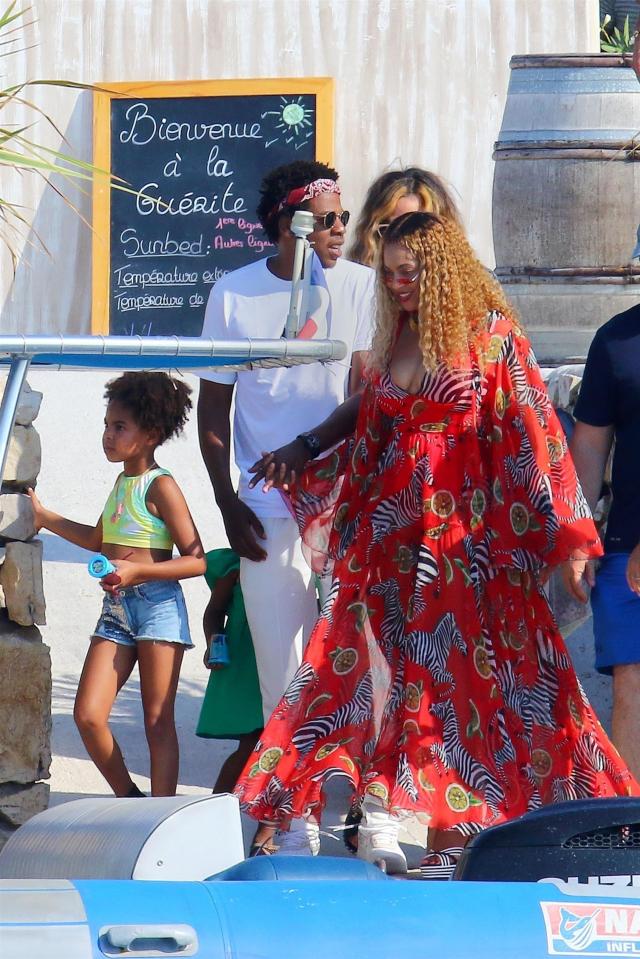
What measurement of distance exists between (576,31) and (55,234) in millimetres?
3247

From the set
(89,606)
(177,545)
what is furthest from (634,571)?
(89,606)

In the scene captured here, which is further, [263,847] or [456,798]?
[263,847]

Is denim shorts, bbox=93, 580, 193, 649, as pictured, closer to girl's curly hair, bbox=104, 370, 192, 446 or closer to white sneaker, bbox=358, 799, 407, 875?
girl's curly hair, bbox=104, 370, 192, 446

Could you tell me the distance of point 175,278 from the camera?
31.0 ft

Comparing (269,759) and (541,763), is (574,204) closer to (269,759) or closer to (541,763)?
(541,763)

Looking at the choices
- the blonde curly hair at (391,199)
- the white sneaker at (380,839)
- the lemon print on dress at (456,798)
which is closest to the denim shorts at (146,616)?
the white sneaker at (380,839)

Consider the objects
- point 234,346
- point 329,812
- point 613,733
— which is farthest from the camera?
point 329,812

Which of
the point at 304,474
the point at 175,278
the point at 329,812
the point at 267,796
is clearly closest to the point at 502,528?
the point at 304,474

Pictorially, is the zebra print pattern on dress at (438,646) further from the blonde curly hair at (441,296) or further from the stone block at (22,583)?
the stone block at (22,583)

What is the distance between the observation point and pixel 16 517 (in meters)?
4.07

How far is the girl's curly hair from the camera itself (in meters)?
4.21

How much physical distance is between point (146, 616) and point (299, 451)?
626 mm

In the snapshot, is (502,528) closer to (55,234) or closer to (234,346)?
(234,346)

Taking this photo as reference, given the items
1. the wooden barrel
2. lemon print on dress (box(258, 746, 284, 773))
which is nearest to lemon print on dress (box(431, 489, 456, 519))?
lemon print on dress (box(258, 746, 284, 773))
